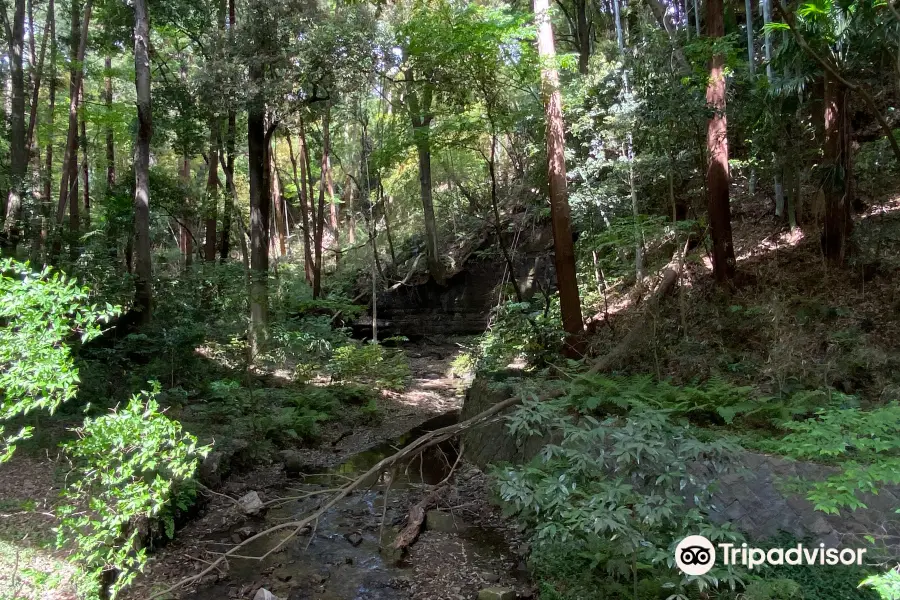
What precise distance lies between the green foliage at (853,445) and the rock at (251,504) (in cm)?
632

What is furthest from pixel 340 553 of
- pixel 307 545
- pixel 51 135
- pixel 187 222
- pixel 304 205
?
pixel 51 135

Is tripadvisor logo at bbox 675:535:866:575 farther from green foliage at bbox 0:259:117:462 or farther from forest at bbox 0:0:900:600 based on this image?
green foliage at bbox 0:259:117:462

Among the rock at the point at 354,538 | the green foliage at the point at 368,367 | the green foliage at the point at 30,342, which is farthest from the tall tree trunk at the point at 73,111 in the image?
the green foliage at the point at 30,342

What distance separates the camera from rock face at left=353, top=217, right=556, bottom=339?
18.8m

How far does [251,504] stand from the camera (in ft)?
22.9

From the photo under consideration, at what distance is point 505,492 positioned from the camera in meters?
4.14

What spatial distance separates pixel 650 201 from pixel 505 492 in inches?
401

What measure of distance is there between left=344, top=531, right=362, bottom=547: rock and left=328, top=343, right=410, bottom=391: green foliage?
23.9 feet

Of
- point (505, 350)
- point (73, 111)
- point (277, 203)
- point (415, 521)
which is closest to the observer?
point (415, 521)

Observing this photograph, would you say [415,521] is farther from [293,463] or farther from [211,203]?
[211,203]

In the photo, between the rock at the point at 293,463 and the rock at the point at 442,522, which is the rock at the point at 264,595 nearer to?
the rock at the point at 442,522

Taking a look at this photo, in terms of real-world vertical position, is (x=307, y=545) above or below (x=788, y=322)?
below

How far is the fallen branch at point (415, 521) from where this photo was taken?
609 centimetres

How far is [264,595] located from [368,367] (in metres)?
9.79
